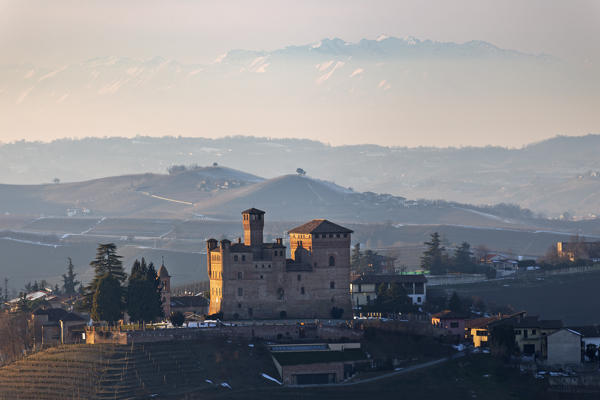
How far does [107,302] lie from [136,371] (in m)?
14.3

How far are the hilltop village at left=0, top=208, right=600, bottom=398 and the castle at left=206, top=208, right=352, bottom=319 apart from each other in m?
0.08

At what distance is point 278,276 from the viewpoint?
422ft

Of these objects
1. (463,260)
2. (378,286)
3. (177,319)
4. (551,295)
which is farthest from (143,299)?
(463,260)

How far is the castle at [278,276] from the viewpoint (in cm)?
12719

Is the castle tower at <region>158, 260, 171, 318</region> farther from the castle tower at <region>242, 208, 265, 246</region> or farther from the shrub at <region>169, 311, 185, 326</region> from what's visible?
the shrub at <region>169, 311, 185, 326</region>

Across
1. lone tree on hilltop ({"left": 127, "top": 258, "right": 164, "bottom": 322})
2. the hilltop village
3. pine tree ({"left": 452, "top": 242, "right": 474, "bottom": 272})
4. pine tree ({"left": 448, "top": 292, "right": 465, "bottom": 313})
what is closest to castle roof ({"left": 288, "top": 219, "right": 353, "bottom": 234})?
the hilltop village

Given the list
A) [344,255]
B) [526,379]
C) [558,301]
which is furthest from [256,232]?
[558,301]

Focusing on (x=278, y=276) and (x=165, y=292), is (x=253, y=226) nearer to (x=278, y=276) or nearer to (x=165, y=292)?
(x=278, y=276)

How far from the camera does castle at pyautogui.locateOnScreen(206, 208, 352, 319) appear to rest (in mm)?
127188

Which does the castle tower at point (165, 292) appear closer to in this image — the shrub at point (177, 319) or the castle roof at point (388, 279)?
the shrub at point (177, 319)

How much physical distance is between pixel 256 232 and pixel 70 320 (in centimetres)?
1683

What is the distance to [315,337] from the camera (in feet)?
397

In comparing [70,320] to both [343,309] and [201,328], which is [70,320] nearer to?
[201,328]

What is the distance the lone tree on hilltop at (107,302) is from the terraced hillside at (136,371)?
21.6 ft
